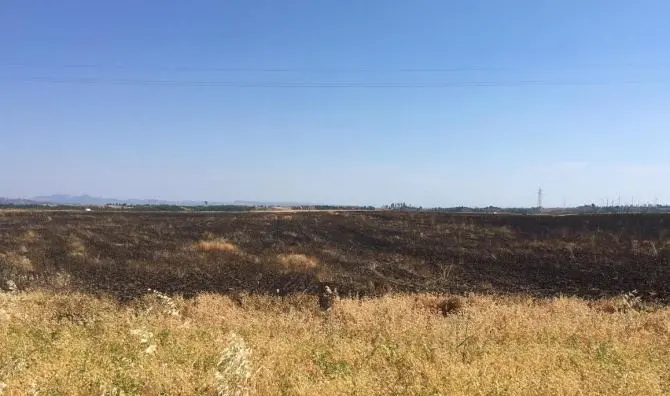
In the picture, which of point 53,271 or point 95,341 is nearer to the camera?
point 95,341

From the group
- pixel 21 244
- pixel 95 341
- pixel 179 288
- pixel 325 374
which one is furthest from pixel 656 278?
pixel 21 244

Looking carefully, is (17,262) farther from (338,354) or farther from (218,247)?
(338,354)

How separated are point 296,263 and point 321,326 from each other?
43.6 ft

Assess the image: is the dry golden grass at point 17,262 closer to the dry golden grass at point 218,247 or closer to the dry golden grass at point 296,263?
the dry golden grass at point 218,247

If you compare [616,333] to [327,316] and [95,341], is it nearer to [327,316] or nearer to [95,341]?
[327,316]

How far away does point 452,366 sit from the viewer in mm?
5895

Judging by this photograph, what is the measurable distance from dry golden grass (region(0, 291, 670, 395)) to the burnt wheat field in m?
0.03

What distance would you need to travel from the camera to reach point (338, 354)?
6.80m

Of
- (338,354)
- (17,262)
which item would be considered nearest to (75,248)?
(17,262)

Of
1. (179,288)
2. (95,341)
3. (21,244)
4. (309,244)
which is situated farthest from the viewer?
(309,244)

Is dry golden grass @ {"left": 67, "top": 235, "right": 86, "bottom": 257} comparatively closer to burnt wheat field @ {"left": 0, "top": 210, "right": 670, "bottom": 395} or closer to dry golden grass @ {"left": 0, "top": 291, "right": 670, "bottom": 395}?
burnt wheat field @ {"left": 0, "top": 210, "right": 670, "bottom": 395}

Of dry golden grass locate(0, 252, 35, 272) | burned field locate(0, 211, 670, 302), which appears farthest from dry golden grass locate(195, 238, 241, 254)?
dry golden grass locate(0, 252, 35, 272)

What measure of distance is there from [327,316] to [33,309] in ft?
20.6

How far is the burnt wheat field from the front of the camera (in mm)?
5430
